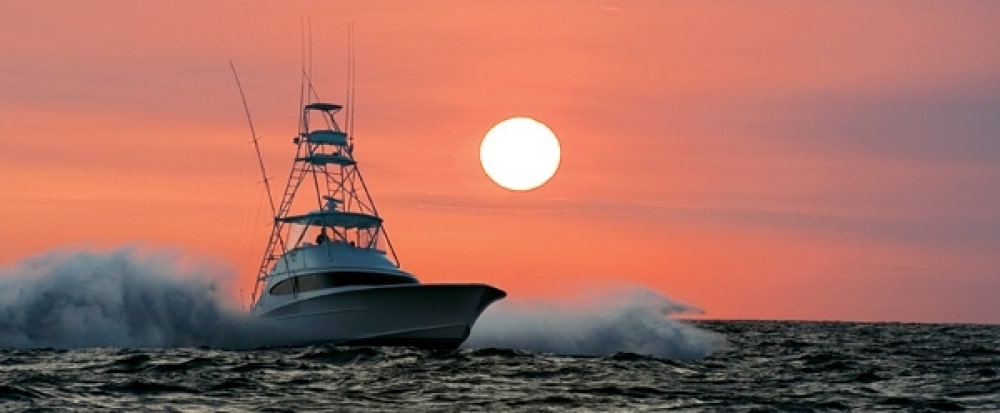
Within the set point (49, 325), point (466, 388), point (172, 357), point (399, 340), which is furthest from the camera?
point (49, 325)

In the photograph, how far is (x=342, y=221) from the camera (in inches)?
2037

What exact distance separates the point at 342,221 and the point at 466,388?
2140 cm

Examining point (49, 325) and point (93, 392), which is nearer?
point (93, 392)

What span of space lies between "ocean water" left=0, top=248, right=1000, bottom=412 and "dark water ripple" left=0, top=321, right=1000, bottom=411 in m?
0.05

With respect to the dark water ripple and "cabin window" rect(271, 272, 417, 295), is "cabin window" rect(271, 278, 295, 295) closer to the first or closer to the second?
"cabin window" rect(271, 272, 417, 295)

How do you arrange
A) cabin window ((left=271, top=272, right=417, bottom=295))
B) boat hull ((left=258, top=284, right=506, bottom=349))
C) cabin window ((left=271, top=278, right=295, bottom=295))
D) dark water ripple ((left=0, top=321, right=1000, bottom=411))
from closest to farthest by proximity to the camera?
dark water ripple ((left=0, top=321, right=1000, bottom=411)) < boat hull ((left=258, top=284, right=506, bottom=349)) < cabin window ((left=271, top=272, right=417, bottom=295)) < cabin window ((left=271, top=278, right=295, bottom=295))

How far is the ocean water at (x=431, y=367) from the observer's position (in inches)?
1109

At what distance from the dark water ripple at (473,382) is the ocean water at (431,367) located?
0.05 meters

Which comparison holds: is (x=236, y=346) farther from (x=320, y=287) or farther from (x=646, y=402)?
(x=646, y=402)

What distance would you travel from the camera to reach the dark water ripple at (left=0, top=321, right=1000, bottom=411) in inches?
1088

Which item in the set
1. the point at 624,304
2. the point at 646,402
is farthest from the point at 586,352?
the point at 646,402

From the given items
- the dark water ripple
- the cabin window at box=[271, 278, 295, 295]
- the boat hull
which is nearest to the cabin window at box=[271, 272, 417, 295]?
the cabin window at box=[271, 278, 295, 295]

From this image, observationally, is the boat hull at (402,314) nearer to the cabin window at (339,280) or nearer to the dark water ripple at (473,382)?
the cabin window at (339,280)

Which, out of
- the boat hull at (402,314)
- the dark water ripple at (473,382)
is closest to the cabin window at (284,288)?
the boat hull at (402,314)
